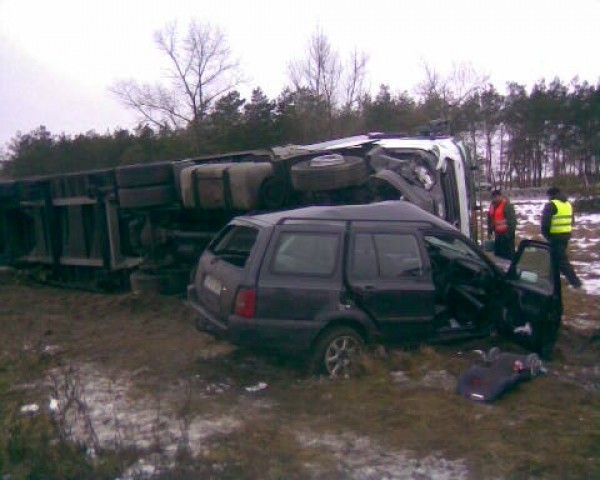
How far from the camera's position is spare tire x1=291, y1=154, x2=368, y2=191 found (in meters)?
9.21

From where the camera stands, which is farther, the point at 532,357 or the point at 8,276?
the point at 8,276

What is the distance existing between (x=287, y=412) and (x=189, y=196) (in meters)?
4.97

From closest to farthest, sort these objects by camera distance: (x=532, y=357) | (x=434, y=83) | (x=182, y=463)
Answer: (x=182, y=463), (x=532, y=357), (x=434, y=83)

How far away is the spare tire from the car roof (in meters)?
1.88

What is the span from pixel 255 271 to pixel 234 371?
1128mm

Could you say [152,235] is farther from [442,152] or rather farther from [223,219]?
[442,152]

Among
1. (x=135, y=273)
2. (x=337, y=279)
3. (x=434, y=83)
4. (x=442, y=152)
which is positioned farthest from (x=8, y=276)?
(x=434, y=83)

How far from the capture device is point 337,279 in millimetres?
6688

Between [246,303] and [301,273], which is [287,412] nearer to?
[246,303]

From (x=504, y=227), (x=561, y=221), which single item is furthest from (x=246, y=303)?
(x=504, y=227)

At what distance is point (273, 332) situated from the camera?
6488 millimetres

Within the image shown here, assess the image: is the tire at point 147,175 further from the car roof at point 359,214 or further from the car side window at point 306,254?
the car side window at point 306,254

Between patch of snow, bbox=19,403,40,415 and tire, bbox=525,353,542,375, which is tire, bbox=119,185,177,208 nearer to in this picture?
patch of snow, bbox=19,403,40,415

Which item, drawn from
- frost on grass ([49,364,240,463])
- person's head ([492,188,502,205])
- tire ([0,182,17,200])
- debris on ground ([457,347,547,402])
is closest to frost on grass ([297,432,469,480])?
frost on grass ([49,364,240,463])
